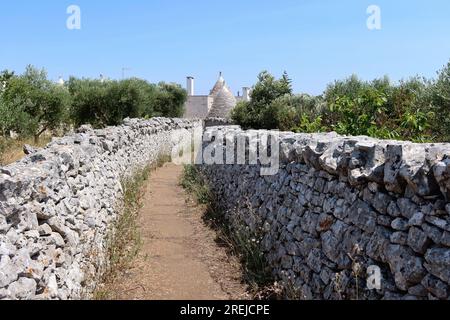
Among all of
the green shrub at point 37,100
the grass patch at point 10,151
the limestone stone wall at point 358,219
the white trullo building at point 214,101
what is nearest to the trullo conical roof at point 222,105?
the white trullo building at point 214,101

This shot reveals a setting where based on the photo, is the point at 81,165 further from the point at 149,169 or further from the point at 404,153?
the point at 149,169

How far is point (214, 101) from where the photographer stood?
33500 mm

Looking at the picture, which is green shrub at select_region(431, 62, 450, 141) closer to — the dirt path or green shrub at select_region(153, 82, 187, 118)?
the dirt path

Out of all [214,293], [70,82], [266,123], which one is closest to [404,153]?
[214,293]

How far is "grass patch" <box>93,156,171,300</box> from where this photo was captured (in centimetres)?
593

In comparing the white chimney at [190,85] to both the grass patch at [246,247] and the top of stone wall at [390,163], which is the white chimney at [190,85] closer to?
the grass patch at [246,247]

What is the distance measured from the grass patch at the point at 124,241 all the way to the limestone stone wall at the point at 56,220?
162 mm

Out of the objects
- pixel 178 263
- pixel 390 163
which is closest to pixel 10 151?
pixel 178 263

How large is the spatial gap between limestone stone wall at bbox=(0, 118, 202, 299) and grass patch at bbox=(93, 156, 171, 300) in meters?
0.16

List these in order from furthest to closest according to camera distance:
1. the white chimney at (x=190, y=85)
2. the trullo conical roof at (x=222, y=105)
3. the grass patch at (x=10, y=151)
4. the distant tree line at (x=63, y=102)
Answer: the white chimney at (x=190, y=85) → the trullo conical roof at (x=222, y=105) → the distant tree line at (x=63, y=102) → the grass patch at (x=10, y=151)

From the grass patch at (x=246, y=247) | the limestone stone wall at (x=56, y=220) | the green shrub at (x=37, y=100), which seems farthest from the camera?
the green shrub at (x=37, y=100)

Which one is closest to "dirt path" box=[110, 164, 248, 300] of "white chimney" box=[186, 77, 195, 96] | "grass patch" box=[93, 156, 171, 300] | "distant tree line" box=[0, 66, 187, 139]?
"grass patch" box=[93, 156, 171, 300]

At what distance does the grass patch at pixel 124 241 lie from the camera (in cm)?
593

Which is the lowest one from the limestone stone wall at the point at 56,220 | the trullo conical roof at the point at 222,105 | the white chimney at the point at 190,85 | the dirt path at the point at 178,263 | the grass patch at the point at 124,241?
the dirt path at the point at 178,263
